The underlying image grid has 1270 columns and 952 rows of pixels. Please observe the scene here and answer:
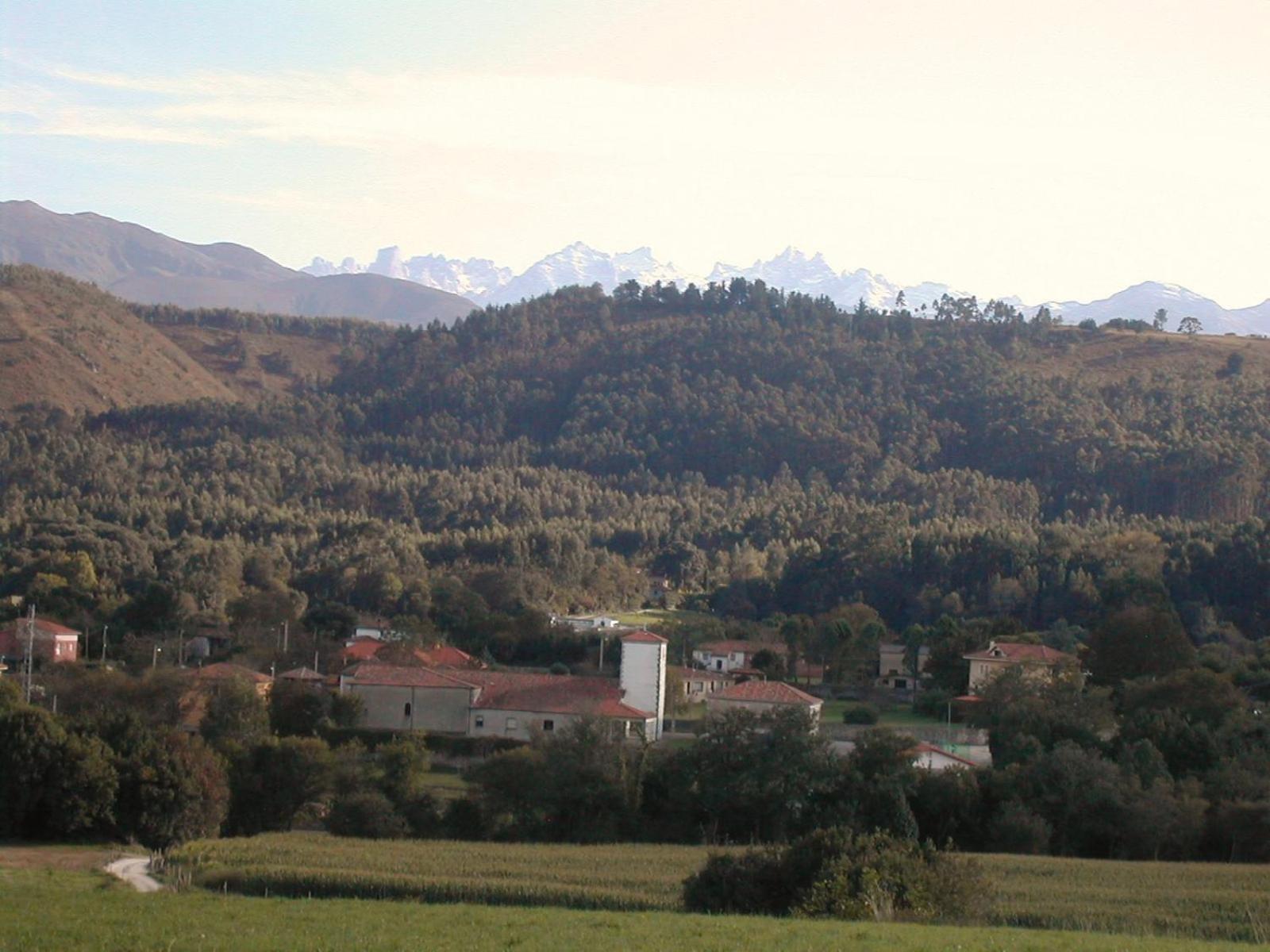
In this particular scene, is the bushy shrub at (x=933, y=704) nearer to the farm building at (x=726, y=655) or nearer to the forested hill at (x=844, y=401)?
the farm building at (x=726, y=655)

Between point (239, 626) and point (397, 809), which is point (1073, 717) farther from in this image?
point (239, 626)

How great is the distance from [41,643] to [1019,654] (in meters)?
28.8

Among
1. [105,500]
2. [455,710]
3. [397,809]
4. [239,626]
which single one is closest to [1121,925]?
[397,809]

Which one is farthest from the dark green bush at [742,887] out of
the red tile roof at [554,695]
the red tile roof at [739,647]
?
the red tile roof at [739,647]

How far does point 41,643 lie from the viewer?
50.4 meters

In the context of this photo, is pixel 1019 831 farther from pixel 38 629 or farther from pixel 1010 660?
pixel 38 629

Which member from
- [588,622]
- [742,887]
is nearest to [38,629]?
[588,622]

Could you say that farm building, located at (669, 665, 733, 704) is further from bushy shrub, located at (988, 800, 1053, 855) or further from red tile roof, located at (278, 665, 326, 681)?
bushy shrub, located at (988, 800, 1053, 855)

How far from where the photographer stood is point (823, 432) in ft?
380

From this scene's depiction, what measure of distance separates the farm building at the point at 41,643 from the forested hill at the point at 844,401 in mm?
55849

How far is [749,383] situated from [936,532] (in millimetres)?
51350

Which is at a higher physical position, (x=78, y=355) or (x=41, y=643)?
(x=78, y=355)

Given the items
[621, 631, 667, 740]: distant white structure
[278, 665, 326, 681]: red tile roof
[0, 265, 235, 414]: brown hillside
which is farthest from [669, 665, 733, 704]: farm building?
[0, 265, 235, 414]: brown hillside

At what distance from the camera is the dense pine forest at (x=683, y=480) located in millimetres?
64125
